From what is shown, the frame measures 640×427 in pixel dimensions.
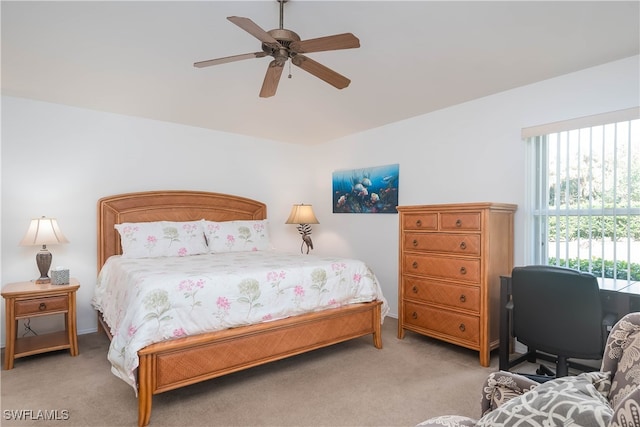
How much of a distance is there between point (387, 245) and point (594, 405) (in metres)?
3.68

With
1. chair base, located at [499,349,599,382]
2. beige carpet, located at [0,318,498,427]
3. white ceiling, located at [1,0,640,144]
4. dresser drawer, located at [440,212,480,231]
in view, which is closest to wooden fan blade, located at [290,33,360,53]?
white ceiling, located at [1,0,640,144]

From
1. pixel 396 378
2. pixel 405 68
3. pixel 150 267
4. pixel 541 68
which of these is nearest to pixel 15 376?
pixel 150 267

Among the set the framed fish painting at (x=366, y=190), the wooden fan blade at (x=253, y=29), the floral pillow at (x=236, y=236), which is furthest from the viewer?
the framed fish painting at (x=366, y=190)

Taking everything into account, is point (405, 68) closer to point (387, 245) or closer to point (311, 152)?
point (387, 245)

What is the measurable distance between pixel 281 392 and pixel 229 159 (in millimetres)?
3157

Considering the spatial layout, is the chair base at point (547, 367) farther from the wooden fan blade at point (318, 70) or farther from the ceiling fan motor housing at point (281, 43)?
the ceiling fan motor housing at point (281, 43)

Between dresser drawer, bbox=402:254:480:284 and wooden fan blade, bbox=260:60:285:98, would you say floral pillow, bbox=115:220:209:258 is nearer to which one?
wooden fan blade, bbox=260:60:285:98

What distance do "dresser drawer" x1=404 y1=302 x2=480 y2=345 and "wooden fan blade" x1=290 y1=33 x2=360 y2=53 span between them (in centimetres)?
236

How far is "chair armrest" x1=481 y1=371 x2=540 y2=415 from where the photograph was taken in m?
1.13

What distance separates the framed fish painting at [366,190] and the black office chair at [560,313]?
2.10 m

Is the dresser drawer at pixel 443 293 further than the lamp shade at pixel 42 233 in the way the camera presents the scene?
No

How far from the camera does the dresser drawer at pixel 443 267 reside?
296 cm

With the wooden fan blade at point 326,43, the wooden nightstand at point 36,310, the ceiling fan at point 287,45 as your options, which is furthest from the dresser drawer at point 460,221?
the wooden nightstand at point 36,310

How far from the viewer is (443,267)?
3172 millimetres
